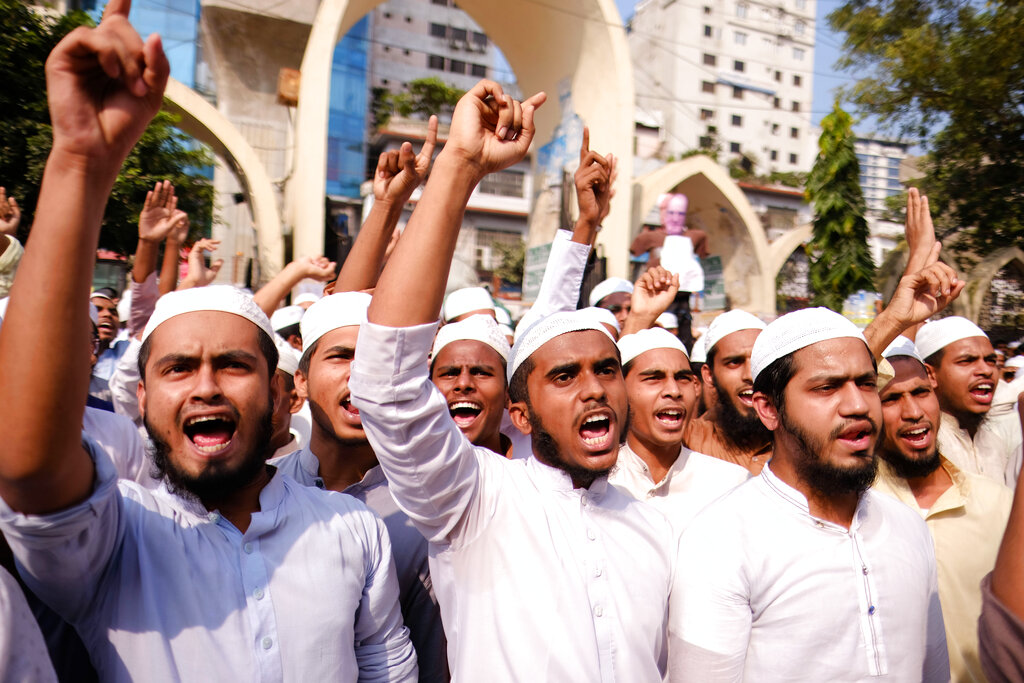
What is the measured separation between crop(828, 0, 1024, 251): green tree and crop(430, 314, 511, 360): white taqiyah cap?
11.0 m

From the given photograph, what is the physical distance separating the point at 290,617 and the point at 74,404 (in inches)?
28.2

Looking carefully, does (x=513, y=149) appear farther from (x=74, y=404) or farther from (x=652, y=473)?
(x=652, y=473)

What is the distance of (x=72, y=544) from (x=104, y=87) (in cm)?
85

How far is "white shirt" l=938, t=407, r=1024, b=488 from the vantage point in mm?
3732

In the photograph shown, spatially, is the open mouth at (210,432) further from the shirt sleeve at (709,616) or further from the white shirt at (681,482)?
the white shirt at (681,482)

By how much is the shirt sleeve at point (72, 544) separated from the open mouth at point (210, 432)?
242 millimetres

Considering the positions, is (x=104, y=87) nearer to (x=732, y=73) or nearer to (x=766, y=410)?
(x=766, y=410)

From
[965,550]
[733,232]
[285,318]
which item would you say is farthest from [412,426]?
[733,232]

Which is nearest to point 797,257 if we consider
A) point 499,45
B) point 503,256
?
point 503,256

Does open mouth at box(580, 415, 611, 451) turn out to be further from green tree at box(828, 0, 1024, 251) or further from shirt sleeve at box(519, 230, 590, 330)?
green tree at box(828, 0, 1024, 251)

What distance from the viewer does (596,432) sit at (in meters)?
2.22

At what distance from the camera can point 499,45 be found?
14.1 meters

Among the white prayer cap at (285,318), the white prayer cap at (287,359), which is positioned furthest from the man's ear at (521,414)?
the white prayer cap at (285,318)

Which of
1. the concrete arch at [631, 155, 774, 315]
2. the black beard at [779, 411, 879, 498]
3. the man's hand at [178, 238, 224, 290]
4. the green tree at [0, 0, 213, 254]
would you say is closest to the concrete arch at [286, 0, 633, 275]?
the green tree at [0, 0, 213, 254]
